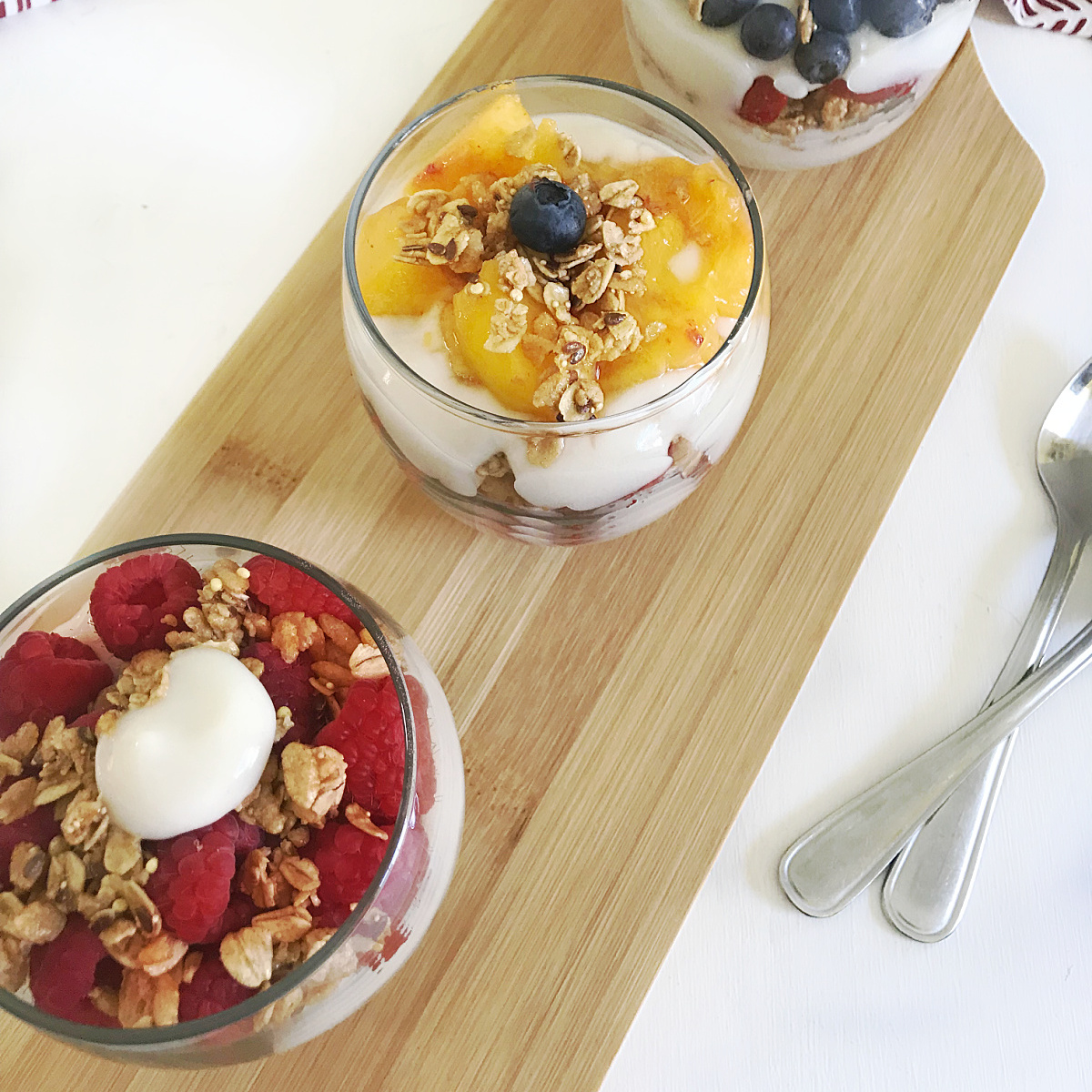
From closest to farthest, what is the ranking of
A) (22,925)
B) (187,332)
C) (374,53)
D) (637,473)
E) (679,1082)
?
1. (22,925)
2. (637,473)
3. (679,1082)
4. (187,332)
5. (374,53)

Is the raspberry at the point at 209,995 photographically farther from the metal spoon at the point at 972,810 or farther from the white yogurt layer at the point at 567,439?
the metal spoon at the point at 972,810

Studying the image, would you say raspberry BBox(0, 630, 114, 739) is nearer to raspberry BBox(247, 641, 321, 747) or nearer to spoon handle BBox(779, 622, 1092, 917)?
raspberry BBox(247, 641, 321, 747)

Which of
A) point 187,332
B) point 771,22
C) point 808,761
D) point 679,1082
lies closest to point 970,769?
point 808,761

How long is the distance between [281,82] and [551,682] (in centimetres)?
72

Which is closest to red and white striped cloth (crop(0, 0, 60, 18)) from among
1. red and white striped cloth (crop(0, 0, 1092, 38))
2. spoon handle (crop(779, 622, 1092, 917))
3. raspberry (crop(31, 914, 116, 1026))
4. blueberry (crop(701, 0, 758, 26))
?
red and white striped cloth (crop(0, 0, 1092, 38))

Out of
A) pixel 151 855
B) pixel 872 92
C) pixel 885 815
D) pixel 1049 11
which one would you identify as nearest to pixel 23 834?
pixel 151 855

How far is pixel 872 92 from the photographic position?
819 mm

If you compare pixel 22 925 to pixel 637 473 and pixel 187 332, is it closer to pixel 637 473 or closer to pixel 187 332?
pixel 637 473

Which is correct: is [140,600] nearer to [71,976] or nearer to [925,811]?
[71,976]

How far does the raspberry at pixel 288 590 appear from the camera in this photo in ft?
2.00

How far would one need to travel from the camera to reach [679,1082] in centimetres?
76

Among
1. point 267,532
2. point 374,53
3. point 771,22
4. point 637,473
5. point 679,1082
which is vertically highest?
point 771,22

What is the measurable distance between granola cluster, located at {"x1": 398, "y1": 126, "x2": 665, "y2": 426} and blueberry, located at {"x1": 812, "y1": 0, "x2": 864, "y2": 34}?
0.22 metres

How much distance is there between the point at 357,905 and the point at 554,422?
297 mm
